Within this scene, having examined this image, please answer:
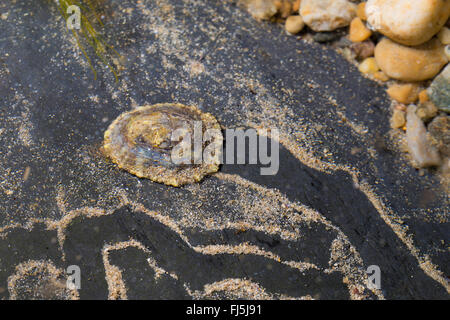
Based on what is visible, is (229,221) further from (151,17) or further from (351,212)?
(151,17)

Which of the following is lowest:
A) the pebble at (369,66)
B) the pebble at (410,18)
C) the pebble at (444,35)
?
the pebble at (369,66)

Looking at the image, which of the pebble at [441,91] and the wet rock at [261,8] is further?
the wet rock at [261,8]

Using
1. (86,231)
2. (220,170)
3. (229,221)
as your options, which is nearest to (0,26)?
(86,231)

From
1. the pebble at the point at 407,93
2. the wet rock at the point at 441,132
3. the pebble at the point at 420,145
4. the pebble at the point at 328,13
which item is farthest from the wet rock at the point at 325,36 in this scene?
the wet rock at the point at 441,132

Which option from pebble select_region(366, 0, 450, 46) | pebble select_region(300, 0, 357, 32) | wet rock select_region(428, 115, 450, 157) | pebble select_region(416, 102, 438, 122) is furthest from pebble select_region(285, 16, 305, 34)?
wet rock select_region(428, 115, 450, 157)

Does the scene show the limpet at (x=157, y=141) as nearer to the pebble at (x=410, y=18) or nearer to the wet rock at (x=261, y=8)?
the wet rock at (x=261, y=8)

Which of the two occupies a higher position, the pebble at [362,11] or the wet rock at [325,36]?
the pebble at [362,11]
